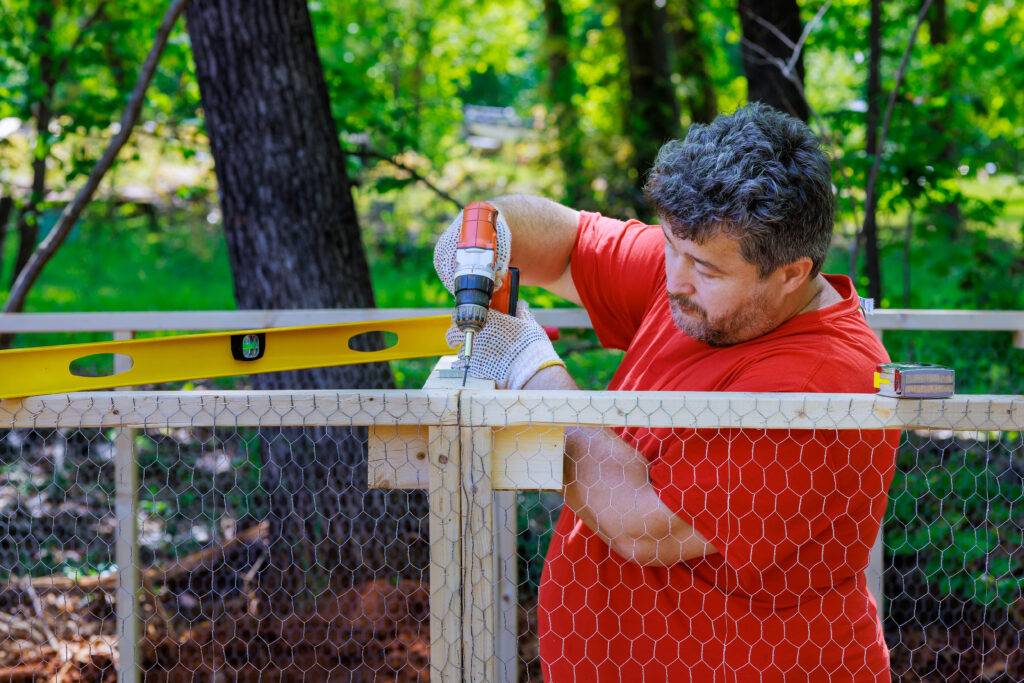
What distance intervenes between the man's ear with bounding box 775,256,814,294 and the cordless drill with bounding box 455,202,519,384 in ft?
1.63

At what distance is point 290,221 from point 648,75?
6224 millimetres

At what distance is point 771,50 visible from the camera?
5.29 metres

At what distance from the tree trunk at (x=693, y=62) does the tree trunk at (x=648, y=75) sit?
9.2 inches

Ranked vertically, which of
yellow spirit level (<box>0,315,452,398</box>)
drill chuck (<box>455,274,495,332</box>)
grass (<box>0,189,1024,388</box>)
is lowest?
grass (<box>0,189,1024,388</box>)

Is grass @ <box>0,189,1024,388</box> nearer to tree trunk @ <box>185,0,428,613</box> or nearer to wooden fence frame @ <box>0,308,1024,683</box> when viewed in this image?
tree trunk @ <box>185,0,428,613</box>

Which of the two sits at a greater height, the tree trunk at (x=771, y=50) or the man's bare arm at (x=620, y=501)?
the tree trunk at (x=771, y=50)

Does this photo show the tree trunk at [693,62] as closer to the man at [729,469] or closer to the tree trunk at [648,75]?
the tree trunk at [648,75]

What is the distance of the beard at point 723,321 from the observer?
1.67m

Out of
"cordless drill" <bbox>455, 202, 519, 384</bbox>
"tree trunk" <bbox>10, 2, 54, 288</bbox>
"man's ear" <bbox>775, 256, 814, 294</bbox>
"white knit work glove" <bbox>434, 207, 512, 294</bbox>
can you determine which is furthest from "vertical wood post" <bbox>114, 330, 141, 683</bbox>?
"tree trunk" <bbox>10, 2, 54, 288</bbox>

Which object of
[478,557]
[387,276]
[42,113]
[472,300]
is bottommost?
[387,276]

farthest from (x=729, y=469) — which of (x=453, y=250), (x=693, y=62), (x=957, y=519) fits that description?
(x=693, y=62)

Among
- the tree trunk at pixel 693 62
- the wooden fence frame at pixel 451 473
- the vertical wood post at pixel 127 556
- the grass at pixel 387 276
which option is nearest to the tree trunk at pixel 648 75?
the tree trunk at pixel 693 62

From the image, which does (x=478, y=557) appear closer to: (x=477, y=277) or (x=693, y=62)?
(x=477, y=277)

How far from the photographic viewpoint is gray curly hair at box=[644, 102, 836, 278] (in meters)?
1.59
